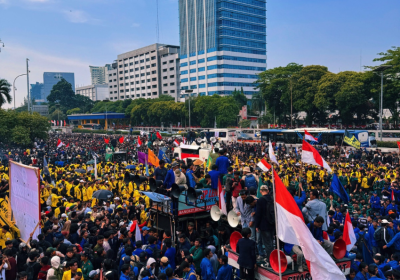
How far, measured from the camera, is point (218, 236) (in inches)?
340

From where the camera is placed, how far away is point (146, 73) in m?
113

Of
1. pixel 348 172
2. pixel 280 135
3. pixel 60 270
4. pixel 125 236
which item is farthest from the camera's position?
pixel 280 135

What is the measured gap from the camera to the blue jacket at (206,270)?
6.73 meters

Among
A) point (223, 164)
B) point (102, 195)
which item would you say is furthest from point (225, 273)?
point (102, 195)

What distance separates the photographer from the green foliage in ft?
103

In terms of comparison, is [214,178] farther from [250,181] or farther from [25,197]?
[25,197]

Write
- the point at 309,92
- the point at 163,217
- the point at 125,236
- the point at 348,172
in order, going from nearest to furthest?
the point at 125,236 < the point at 163,217 < the point at 348,172 < the point at 309,92

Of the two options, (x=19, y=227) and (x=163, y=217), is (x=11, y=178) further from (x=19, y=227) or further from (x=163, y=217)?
(x=163, y=217)

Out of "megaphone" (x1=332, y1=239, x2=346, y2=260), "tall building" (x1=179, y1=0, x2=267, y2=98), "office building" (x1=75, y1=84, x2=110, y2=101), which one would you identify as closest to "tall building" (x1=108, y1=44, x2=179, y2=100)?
"tall building" (x1=179, y1=0, x2=267, y2=98)

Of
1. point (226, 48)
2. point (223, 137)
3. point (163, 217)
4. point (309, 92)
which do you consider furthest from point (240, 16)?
point (163, 217)

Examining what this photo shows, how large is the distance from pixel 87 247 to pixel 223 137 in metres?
36.6

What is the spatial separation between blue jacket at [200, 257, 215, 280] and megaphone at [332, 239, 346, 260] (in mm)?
2217

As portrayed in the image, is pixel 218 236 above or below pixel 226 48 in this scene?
below

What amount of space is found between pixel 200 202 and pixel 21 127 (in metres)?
28.5
